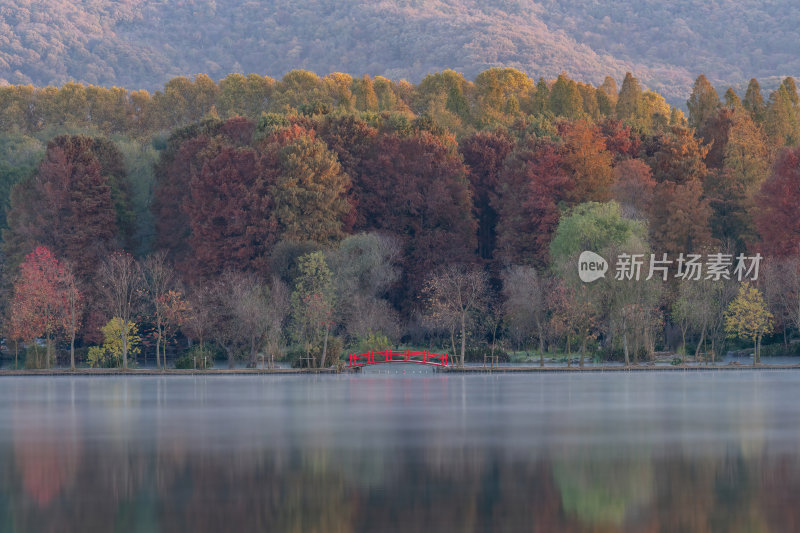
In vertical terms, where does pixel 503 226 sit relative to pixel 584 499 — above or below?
above

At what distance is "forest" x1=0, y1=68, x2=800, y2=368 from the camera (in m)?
49.6

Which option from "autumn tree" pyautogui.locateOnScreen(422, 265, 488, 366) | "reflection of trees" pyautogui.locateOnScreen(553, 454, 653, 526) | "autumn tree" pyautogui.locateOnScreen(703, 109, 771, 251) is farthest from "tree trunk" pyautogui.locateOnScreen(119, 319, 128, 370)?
"reflection of trees" pyautogui.locateOnScreen(553, 454, 653, 526)

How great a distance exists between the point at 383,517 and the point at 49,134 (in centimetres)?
Answer: 7127

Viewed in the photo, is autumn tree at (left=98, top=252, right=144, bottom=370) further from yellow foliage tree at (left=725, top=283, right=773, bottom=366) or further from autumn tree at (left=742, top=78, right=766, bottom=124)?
autumn tree at (left=742, top=78, right=766, bottom=124)

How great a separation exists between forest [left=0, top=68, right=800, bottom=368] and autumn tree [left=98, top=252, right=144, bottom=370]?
26 cm

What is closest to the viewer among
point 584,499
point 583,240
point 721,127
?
point 584,499

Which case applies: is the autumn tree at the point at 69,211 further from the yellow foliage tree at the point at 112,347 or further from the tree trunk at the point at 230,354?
the tree trunk at the point at 230,354

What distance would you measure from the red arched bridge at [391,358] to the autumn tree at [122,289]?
1018 cm

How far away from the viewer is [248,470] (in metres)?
16.3

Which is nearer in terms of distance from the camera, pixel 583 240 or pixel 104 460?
pixel 104 460

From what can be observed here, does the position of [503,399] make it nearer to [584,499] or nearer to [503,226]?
[584,499]

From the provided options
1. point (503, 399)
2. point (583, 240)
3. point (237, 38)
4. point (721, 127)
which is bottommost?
point (503, 399)

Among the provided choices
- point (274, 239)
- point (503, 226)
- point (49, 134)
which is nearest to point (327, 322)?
point (274, 239)

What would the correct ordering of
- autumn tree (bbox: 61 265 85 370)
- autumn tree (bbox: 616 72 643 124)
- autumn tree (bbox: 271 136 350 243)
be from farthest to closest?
autumn tree (bbox: 616 72 643 124) < autumn tree (bbox: 271 136 350 243) < autumn tree (bbox: 61 265 85 370)
